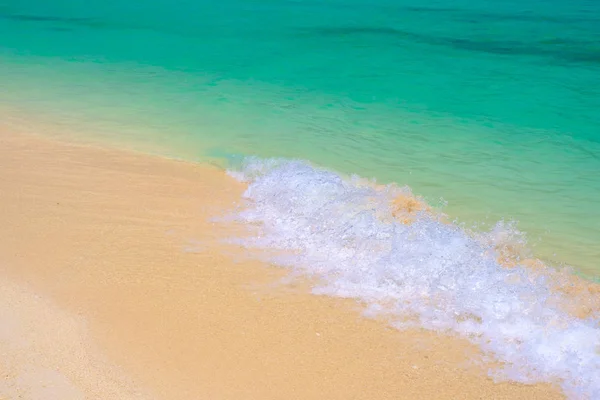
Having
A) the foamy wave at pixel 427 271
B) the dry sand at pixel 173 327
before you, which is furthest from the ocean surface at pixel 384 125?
the dry sand at pixel 173 327

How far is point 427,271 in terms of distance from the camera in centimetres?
382

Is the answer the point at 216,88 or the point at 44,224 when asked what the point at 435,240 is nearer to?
the point at 44,224

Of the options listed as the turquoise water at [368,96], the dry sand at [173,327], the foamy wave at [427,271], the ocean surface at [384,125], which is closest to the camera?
A: the dry sand at [173,327]

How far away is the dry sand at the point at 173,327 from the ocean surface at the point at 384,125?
0.29 m

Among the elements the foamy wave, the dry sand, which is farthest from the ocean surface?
the dry sand

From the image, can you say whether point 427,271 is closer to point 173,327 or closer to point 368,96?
point 173,327

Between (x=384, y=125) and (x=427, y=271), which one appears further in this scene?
(x=384, y=125)

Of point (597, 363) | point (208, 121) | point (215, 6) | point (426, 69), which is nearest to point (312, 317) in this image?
point (597, 363)

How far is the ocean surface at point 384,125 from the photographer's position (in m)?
3.78

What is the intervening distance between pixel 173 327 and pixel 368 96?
225 inches

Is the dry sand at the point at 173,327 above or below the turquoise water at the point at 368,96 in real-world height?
below

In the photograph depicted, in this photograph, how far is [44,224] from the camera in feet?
14.1

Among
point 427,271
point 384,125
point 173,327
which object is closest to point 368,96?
point 384,125

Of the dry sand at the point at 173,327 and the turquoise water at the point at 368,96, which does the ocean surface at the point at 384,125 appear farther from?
the dry sand at the point at 173,327
